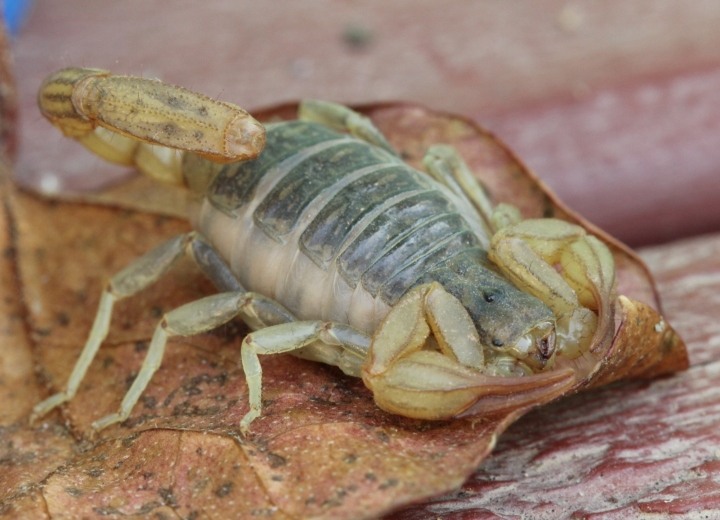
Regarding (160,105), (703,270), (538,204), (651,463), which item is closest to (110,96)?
(160,105)

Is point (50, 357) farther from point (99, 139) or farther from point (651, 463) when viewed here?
point (651, 463)

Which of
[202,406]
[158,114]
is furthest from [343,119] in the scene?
[202,406]

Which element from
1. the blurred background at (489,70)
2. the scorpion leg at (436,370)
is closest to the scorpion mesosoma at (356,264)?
the scorpion leg at (436,370)

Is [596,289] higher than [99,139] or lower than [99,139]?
lower

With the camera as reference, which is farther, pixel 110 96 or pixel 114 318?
pixel 114 318

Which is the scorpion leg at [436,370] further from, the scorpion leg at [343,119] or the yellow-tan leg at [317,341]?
the scorpion leg at [343,119]

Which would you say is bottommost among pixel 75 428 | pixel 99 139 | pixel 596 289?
pixel 75 428
